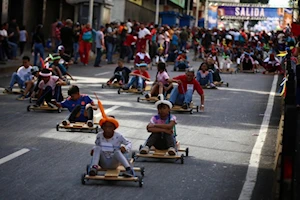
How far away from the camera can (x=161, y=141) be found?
13.6 meters

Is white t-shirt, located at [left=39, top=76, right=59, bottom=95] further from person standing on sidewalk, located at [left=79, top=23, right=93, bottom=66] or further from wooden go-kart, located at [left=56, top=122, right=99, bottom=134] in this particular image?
person standing on sidewalk, located at [left=79, top=23, right=93, bottom=66]

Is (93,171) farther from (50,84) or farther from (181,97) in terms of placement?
(181,97)

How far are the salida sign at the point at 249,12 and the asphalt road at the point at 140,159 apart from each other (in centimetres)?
8087

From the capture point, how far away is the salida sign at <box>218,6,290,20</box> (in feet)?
341

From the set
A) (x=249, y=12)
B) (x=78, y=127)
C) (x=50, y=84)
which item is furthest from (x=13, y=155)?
(x=249, y=12)

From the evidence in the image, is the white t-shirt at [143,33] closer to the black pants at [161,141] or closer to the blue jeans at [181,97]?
the blue jeans at [181,97]

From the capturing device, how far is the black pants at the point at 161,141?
13.6 meters

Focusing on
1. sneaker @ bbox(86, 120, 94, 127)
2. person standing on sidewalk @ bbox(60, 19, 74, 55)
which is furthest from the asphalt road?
person standing on sidewalk @ bbox(60, 19, 74, 55)

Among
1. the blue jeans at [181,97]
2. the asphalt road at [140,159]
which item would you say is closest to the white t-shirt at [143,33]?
the asphalt road at [140,159]

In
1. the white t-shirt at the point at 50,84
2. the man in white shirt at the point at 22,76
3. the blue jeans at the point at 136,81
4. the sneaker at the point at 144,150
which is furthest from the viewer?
the blue jeans at the point at 136,81

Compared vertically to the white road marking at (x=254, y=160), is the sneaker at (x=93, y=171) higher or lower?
higher

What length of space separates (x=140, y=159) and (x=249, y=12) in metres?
92.3

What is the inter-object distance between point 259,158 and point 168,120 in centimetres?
171

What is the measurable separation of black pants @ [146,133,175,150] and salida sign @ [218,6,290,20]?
91.2 meters
